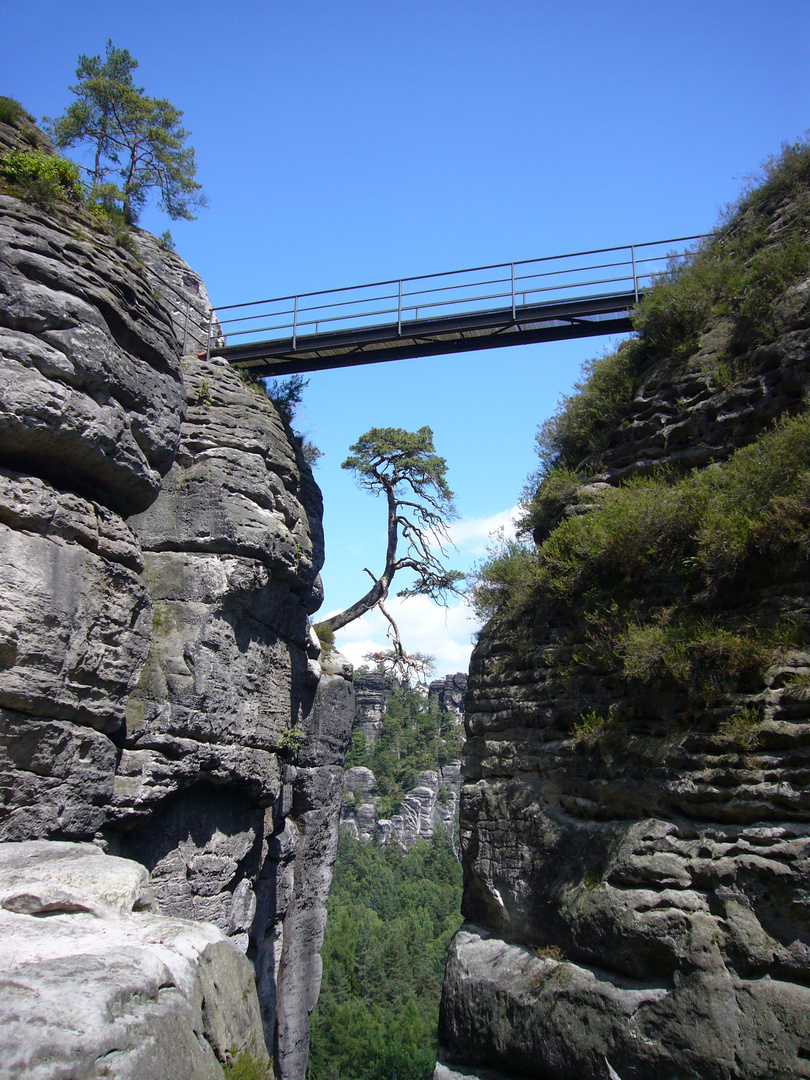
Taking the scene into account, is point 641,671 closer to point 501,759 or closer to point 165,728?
point 501,759

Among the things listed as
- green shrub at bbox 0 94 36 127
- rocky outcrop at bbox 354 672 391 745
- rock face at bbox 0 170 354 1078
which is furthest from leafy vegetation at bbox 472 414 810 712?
rocky outcrop at bbox 354 672 391 745

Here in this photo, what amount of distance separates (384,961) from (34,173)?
36712mm

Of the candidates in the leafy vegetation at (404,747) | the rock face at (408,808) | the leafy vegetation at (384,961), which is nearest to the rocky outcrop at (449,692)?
the leafy vegetation at (404,747)

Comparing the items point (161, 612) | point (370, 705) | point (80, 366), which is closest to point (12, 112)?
point (80, 366)

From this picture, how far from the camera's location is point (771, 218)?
854 cm

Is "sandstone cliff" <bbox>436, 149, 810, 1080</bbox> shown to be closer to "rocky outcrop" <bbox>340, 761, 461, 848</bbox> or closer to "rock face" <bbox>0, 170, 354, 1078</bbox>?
"rock face" <bbox>0, 170, 354, 1078</bbox>

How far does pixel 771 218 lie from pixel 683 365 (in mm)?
2376

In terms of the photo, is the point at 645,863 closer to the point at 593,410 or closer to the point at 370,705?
the point at 593,410

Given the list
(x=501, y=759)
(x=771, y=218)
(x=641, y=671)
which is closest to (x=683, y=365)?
(x=771, y=218)

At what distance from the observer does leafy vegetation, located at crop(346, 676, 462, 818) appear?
218 feet

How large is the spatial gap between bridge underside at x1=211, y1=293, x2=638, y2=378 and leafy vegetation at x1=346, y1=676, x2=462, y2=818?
178 feet

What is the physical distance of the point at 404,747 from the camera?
232 feet

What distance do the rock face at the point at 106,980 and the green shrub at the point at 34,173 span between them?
677cm

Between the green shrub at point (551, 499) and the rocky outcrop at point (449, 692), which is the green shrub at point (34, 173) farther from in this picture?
the rocky outcrop at point (449, 692)
